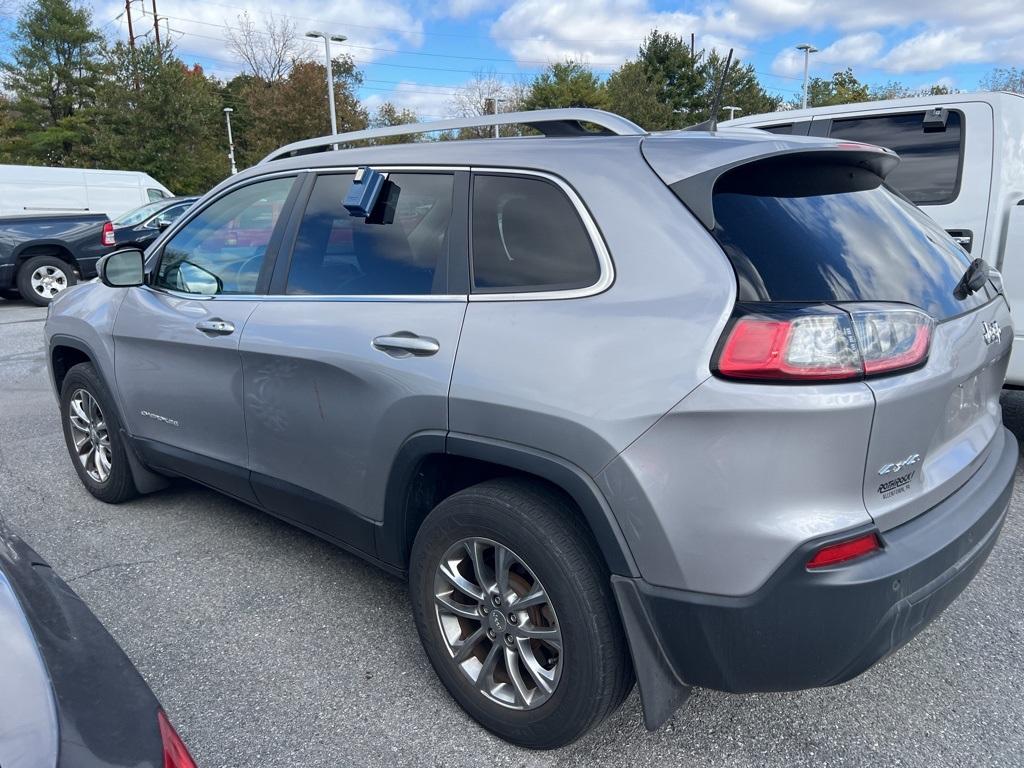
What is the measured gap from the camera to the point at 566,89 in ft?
141

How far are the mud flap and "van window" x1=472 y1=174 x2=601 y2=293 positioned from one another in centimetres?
81

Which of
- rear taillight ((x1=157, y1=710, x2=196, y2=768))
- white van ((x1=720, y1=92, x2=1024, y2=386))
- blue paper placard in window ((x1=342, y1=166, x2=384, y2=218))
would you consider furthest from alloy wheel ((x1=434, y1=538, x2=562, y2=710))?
white van ((x1=720, y1=92, x2=1024, y2=386))

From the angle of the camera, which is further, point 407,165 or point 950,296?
point 407,165

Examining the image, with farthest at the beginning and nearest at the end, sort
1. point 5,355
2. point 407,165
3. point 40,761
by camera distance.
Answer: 1. point 5,355
2. point 407,165
3. point 40,761

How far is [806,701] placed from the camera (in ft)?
8.50

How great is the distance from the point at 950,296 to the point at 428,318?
152 cm

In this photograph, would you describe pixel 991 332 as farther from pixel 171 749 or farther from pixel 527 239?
pixel 171 749

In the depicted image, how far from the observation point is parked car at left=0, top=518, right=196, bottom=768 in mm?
1253

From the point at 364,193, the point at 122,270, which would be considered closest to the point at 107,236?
the point at 122,270

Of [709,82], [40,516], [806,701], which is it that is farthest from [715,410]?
[709,82]

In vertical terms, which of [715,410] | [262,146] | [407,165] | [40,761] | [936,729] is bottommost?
[936,729]

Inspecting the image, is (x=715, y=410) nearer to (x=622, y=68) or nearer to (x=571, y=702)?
(x=571, y=702)

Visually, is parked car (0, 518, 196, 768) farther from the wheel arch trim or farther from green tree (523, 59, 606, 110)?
green tree (523, 59, 606, 110)

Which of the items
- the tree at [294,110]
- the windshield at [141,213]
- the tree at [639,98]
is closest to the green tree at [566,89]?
the tree at [639,98]
